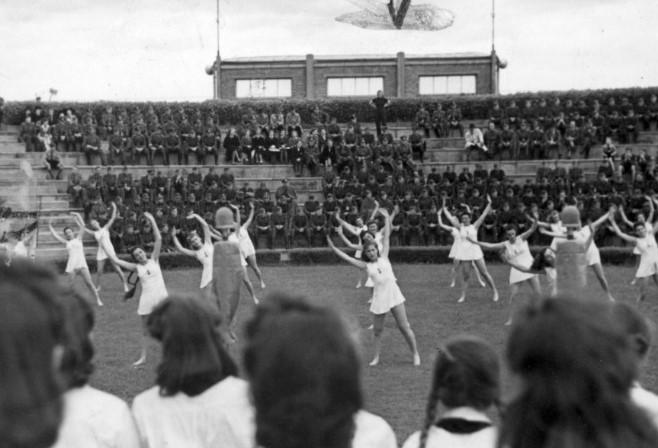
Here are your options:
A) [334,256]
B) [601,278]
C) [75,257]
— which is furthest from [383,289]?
[334,256]

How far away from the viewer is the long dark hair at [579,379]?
82.7 inches

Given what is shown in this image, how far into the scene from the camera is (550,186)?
90.1ft

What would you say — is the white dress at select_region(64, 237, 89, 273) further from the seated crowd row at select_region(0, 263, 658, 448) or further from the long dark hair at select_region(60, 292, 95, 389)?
the seated crowd row at select_region(0, 263, 658, 448)

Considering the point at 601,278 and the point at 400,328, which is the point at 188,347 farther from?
the point at 601,278

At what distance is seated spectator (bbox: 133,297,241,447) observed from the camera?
3480 millimetres

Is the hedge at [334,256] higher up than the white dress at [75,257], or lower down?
lower down

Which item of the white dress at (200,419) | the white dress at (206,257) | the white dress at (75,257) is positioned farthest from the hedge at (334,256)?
the white dress at (200,419)

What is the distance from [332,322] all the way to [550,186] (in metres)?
26.1

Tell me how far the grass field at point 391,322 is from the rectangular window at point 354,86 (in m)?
19.5

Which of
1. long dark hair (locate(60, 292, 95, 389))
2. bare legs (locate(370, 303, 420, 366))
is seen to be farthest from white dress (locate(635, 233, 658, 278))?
long dark hair (locate(60, 292, 95, 389))

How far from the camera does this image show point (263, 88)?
42.4 m

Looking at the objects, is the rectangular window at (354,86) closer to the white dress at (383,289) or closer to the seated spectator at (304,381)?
the white dress at (383,289)

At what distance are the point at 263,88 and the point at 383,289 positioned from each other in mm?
32445

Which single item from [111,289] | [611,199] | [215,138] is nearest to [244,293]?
[111,289]
